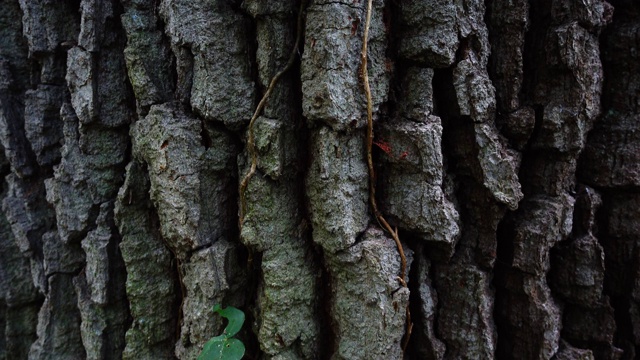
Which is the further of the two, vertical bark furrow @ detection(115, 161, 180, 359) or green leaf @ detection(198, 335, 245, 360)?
vertical bark furrow @ detection(115, 161, 180, 359)

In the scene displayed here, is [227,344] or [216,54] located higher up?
[216,54]

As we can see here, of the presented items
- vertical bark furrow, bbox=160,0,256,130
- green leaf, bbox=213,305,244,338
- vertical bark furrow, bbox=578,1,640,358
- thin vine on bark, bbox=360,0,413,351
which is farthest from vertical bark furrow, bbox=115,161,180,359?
vertical bark furrow, bbox=578,1,640,358

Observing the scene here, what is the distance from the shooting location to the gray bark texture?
3.60 ft

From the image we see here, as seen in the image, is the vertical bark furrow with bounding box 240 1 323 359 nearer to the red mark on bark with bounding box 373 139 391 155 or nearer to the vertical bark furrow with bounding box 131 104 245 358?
the vertical bark furrow with bounding box 131 104 245 358

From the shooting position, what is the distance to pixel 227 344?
1.13m

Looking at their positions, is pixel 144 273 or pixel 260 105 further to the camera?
pixel 144 273

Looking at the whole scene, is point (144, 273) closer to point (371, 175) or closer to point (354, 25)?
point (371, 175)

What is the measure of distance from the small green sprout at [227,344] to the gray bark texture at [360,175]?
0.14 ft

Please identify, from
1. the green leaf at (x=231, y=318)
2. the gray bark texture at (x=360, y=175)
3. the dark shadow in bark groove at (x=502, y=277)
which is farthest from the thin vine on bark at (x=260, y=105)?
the dark shadow in bark groove at (x=502, y=277)

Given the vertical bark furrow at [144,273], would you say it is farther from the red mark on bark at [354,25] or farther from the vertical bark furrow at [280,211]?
the red mark on bark at [354,25]

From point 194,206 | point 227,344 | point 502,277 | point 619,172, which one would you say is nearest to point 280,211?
point 194,206

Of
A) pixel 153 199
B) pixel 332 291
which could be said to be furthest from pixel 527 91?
pixel 153 199

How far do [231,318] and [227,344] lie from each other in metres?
0.07

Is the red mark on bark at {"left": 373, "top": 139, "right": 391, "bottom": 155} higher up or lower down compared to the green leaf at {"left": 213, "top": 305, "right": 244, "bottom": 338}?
higher up
